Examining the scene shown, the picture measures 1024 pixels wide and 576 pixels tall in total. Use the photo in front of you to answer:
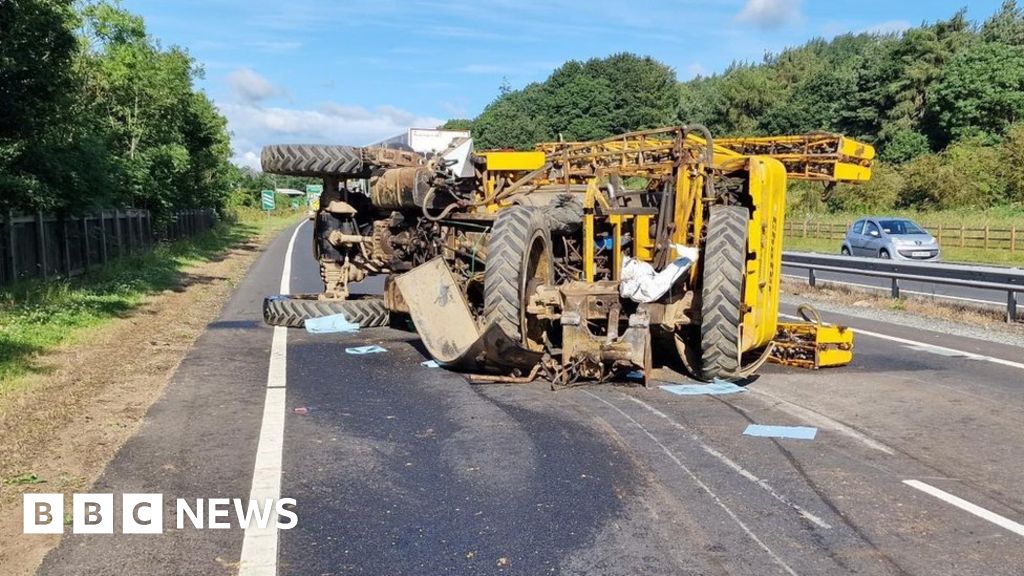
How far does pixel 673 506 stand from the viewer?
5402 millimetres

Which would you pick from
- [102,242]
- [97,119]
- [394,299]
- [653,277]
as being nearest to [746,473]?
[653,277]

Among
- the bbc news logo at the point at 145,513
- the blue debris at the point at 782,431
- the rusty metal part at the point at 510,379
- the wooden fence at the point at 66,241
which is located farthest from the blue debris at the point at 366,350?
the wooden fence at the point at 66,241

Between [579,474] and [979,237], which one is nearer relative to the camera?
[579,474]

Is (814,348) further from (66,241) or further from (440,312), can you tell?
(66,241)

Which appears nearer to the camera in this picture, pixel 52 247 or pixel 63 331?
pixel 63 331

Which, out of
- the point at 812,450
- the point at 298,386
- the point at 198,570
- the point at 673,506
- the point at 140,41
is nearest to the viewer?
the point at 198,570

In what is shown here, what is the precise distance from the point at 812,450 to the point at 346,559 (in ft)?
11.8

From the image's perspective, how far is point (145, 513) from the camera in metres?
5.27

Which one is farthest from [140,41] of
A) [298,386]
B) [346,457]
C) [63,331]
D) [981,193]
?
[981,193]

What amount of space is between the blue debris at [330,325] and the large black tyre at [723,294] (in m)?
5.58

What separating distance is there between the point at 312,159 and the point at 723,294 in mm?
6476

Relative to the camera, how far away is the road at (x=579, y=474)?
4.68m

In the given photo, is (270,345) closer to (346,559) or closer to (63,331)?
(63,331)

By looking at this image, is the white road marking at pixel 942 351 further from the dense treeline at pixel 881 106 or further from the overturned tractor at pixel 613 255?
the dense treeline at pixel 881 106
